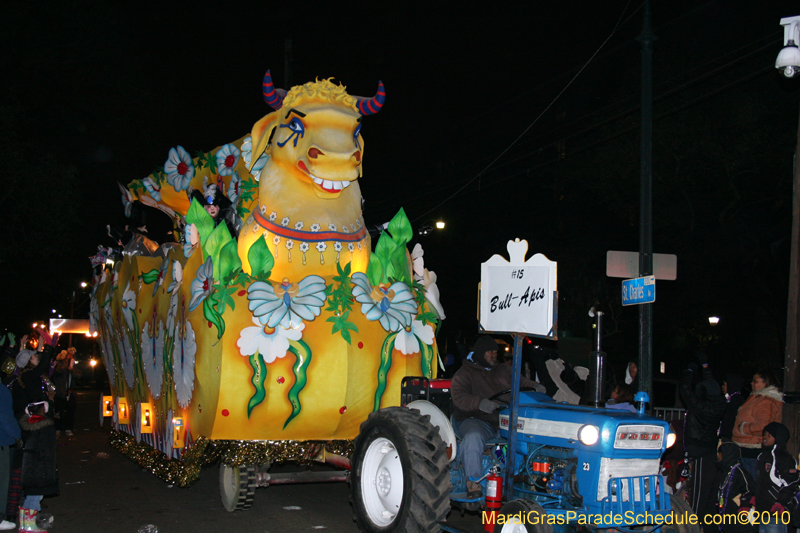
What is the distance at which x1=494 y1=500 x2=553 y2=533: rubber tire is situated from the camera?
5.35 metres

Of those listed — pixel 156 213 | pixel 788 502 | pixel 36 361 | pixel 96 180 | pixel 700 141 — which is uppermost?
pixel 700 141

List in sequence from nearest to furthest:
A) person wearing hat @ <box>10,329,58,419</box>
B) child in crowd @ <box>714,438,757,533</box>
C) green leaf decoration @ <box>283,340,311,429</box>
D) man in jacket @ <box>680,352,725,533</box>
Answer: child in crowd @ <box>714,438,757,533</box>, green leaf decoration @ <box>283,340,311,429</box>, person wearing hat @ <box>10,329,58,419</box>, man in jacket @ <box>680,352,725,533</box>

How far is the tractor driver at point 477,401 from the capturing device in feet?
21.6

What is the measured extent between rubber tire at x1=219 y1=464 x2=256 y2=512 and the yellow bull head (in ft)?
7.18

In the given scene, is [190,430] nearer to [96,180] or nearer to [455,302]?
[96,180]

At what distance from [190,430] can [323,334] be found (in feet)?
6.02

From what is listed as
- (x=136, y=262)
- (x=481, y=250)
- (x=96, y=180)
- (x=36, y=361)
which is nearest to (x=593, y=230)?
(x=481, y=250)

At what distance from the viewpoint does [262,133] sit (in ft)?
28.3

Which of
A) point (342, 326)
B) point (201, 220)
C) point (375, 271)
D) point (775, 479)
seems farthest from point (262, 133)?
point (775, 479)

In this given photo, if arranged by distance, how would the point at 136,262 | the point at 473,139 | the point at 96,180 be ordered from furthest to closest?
1. the point at 473,139
2. the point at 96,180
3. the point at 136,262

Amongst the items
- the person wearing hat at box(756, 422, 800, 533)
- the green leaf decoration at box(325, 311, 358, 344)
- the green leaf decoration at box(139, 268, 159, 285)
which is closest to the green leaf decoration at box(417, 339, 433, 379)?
the green leaf decoration at box(325, 311, 358, 344)

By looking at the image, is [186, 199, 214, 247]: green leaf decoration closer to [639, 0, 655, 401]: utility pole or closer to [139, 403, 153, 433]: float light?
[139, 403, 153, 433]: float light

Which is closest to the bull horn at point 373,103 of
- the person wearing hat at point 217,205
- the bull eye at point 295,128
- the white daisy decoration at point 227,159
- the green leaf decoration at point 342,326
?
the bull eye at point 295,128

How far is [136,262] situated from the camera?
10.5m
